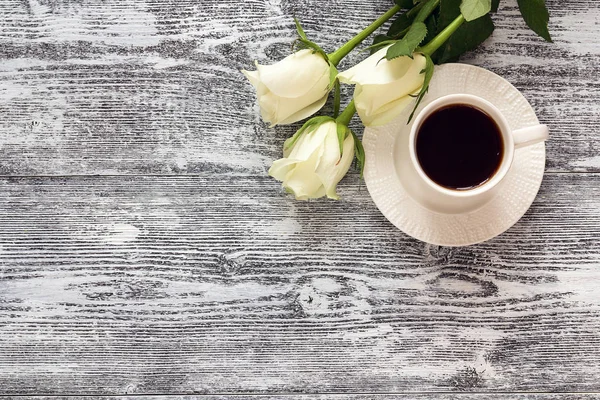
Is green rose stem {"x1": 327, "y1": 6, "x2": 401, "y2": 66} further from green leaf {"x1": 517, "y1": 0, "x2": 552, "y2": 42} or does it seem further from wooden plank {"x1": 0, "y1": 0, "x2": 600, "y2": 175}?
green leaf {"x1": 517, "y1": 0, "x2": 552, "y2": 42}

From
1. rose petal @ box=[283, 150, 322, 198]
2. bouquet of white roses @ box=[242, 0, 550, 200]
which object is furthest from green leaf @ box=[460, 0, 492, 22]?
rose petal @ box=[283, 150, 322, 198]

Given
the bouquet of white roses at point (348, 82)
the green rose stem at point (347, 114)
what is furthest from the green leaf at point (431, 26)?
the green rose stem at point (347, 114)

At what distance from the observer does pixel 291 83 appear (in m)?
0.63

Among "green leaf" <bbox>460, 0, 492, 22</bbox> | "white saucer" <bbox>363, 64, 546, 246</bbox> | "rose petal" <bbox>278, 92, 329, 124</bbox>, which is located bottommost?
"white saucer" <bbox>363, 64, 546, 246</bbox>

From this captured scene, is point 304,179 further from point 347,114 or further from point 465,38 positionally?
point 465,38

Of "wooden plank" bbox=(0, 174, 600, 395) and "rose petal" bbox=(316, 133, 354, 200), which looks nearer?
"rose petal" bbox=(316, 133, 354, 200)

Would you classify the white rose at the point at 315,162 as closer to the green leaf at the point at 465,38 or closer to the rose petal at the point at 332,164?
the rose petal at the point at 332,164

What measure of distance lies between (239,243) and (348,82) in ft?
0.82

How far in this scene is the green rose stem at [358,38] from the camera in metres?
0.67

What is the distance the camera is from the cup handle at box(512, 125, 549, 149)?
0.61 metres

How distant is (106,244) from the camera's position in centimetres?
74

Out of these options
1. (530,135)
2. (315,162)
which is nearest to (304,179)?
(315,162)

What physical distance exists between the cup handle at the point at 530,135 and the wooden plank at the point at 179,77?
0.14 m

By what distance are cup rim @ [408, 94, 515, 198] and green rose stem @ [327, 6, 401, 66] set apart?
0.39 feet
